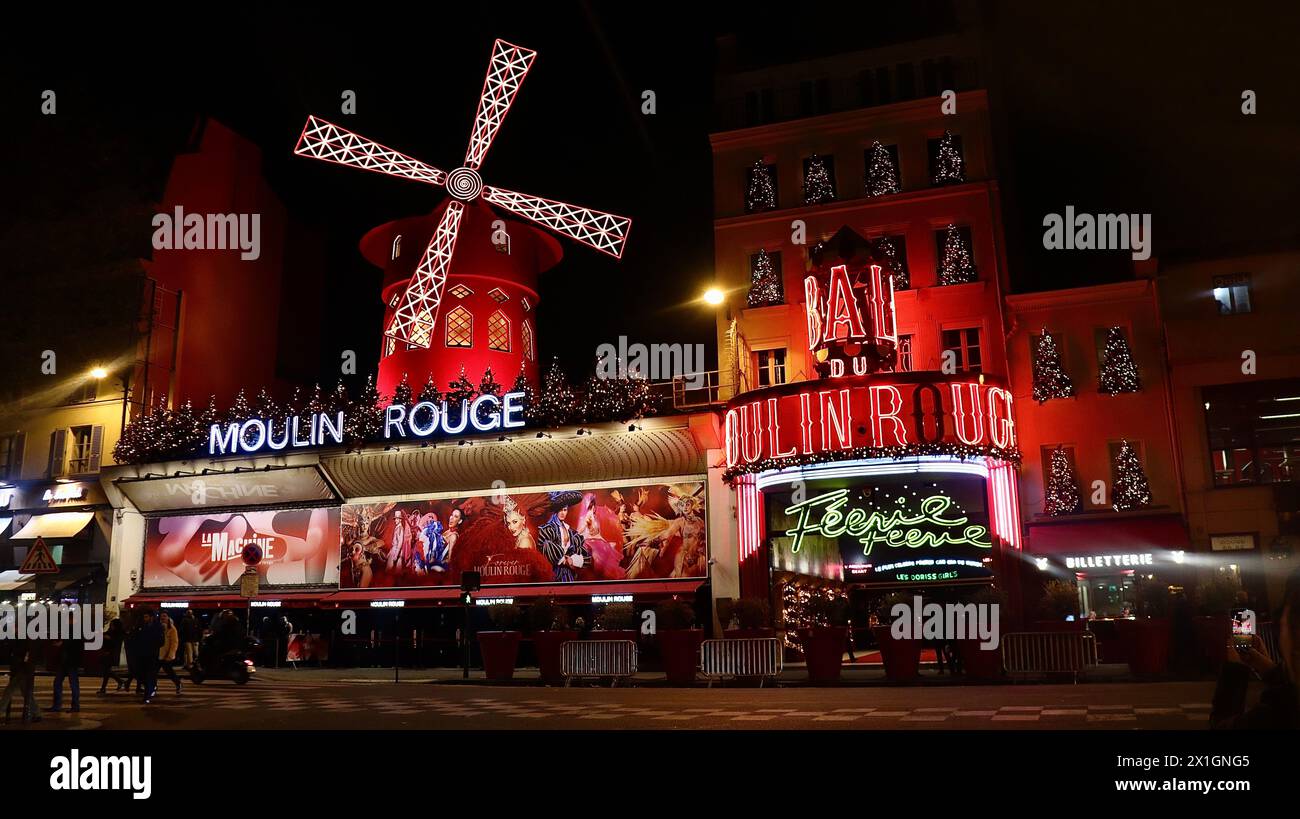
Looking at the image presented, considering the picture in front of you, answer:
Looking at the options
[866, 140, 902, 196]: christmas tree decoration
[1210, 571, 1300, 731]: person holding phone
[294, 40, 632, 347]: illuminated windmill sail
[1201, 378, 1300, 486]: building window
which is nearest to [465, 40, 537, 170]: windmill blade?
[294, 40, 632, 347]: illuminated windmill sail

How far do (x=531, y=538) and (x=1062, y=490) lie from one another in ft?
39.9

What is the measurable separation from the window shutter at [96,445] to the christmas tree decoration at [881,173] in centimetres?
2274

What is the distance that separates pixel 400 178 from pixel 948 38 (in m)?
15.3

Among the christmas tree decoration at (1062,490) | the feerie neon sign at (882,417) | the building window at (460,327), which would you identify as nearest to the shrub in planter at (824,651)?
the feerie neon sign at (882,417)

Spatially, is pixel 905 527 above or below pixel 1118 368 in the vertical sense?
below

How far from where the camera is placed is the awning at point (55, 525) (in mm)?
29391

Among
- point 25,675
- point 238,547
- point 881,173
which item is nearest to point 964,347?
point 881,173

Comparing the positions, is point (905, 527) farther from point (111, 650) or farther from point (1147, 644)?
point (111, 650)

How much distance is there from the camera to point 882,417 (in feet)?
66.6

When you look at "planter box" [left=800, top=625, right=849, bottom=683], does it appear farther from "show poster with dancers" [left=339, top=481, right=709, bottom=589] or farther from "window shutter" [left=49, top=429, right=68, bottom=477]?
"window shutter" [left=49, top=429, right=68, bottom=477]

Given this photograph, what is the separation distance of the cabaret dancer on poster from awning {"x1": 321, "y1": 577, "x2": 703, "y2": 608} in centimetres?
41

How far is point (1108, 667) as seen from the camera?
63.2 ft

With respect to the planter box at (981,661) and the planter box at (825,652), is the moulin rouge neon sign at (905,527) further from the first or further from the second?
the planter box at (981,661)

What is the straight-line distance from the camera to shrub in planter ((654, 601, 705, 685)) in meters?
17.9
